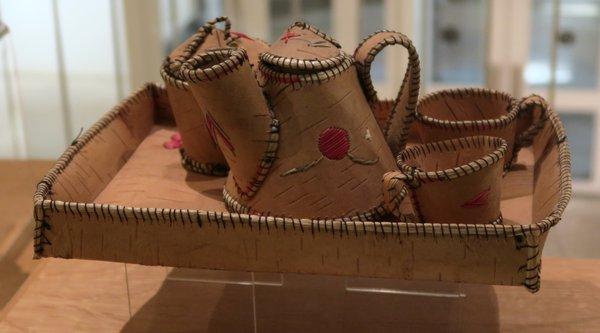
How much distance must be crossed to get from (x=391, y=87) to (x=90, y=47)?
18.8 inches

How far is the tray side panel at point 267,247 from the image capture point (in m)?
0.60

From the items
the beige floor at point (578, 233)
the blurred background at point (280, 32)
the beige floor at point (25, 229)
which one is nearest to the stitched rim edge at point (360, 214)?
the beige floor at point (25, 229)

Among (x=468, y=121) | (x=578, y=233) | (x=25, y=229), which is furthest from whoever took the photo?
(x=578, y=233)

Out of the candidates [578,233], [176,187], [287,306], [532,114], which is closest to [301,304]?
[287,306]

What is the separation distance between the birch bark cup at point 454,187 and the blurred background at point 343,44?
1.95 ft

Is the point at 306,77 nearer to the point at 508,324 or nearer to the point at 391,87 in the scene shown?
the point at 508,324

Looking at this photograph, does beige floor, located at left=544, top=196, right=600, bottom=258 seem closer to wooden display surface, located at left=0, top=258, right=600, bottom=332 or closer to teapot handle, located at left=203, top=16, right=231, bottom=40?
wooden display surface, located at left=0, top=258, right=600, bottom=332

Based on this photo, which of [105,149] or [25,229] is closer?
[105,149]

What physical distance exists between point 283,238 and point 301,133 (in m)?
0.08

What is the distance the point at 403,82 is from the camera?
26.9 inches

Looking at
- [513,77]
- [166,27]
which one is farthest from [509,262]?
[166,27]

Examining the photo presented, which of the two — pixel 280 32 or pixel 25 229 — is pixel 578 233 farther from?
pixel 25 229

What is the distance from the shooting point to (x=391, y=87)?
1327 mm

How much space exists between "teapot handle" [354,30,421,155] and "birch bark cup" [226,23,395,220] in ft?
0.08
